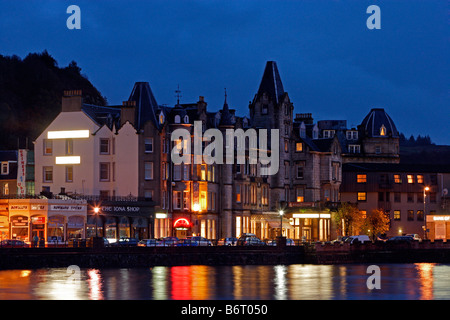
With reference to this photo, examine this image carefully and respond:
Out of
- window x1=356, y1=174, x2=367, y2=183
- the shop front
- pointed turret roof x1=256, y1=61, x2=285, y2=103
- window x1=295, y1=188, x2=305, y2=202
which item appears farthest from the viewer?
window x1=356, y1=174, x2=367, y2=183

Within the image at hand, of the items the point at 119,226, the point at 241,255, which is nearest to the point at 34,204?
the point at 119,226

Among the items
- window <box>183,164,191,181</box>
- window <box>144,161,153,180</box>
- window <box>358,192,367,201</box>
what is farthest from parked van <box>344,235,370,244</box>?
window <box>358,192,367,201</box>

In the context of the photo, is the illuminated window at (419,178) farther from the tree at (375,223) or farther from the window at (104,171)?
the window at (104,171)

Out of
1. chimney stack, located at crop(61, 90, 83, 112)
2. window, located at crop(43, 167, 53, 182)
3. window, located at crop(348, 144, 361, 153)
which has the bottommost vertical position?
window, located at crop(43, 167, 53, 182)

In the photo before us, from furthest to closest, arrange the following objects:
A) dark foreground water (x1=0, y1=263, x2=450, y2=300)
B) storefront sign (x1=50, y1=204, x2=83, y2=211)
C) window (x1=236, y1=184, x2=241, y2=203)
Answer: window (x1=236, y1=184, x2=241, y2=203) < storefront sign (x1=50, y1=204, x2=83, y2=211) < dark foreground water (x1=0, y1=263, x2=450, y2=300)

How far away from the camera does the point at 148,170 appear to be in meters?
111

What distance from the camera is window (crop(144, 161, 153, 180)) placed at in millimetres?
111125

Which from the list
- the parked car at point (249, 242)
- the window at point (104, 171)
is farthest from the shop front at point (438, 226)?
the window at point (104, 171)

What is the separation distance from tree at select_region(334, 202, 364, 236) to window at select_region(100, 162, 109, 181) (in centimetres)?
3700

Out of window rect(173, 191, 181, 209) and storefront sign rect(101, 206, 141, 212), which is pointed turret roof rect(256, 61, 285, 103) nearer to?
window rect(173, 191, 181, 209)

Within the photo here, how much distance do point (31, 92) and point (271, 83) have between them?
2625 inches

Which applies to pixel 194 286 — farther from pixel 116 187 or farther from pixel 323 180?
pixel 323 180

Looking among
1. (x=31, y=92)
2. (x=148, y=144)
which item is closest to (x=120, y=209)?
(x=148, y=144)

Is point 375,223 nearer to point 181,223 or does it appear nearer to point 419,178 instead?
point 419,178
